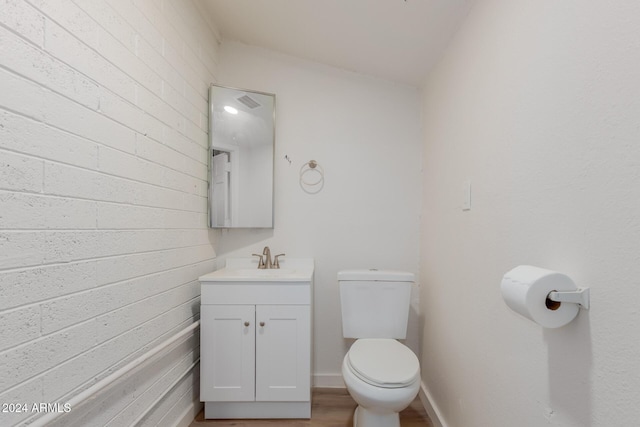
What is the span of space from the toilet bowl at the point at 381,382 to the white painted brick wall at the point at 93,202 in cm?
95

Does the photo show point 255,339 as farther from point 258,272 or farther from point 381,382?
point 381,382

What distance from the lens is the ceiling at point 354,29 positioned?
1.42 metres

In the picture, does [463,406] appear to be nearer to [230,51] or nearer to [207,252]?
[207,252]

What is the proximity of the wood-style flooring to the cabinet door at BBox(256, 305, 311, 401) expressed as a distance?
0.15 m

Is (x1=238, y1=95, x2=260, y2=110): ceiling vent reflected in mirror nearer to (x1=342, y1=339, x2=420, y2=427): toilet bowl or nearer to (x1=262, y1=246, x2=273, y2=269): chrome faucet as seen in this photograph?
(x1=262, y1=246, x2=273, y2=269): chrome faucet

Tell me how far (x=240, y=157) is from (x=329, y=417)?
5.77 ft

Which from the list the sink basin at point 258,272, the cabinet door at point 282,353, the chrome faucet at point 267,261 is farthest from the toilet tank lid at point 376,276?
the chrome faucet at point 267,261

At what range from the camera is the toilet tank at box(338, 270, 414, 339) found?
1.82 m

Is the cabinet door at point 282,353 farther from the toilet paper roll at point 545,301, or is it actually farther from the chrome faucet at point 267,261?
the toilet paper roll at point 545,301

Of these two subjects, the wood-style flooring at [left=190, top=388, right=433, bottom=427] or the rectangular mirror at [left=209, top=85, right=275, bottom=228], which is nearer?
the wood-style flooring at [left=190, top=388, right=433, bottom=427]

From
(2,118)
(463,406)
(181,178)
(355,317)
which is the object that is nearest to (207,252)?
(181,178)

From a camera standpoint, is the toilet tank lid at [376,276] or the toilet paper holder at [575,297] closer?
the toilet paper holder at [575,297]

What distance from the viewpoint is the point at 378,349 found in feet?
5.17

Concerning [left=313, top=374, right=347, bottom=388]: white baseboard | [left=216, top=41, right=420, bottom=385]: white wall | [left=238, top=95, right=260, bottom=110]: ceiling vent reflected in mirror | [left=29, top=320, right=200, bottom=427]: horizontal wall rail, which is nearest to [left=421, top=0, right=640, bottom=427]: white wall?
[left=216, top=41, right=420, bottom=385]: white wall
